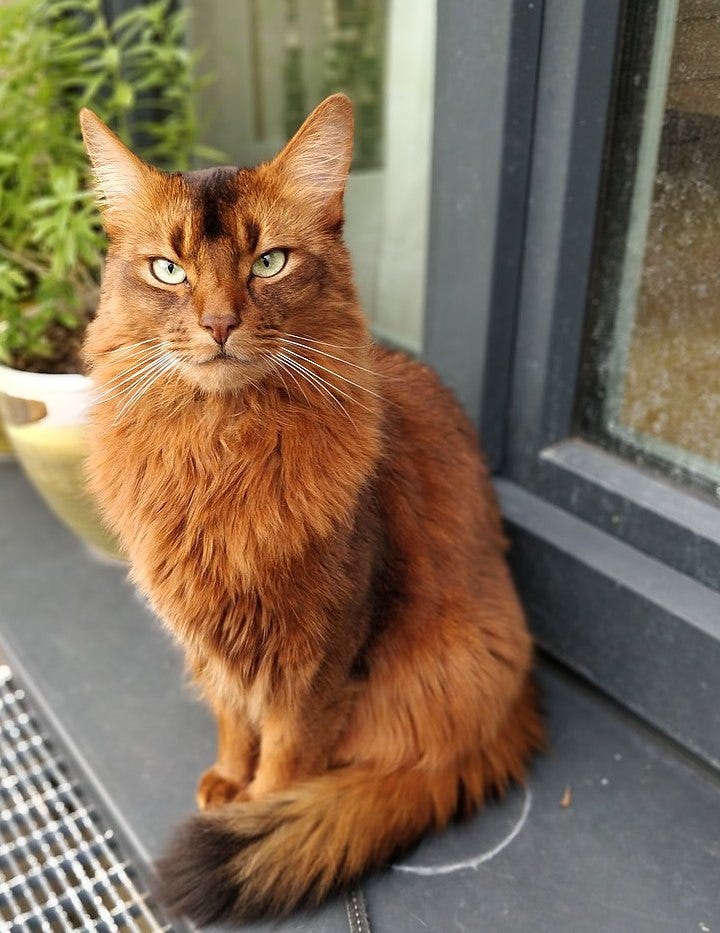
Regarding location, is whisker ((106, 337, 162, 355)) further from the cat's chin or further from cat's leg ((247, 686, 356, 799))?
cat's leg ((247, 686, 356, 799))

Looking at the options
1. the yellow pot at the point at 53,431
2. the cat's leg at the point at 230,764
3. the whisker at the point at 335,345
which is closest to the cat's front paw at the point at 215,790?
the cat's leg at the point at 230,764

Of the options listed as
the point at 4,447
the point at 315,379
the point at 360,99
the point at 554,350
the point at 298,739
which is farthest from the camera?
the point at 360,99

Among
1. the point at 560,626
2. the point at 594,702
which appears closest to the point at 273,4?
the point at 560,626

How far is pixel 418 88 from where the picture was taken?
6.22ft

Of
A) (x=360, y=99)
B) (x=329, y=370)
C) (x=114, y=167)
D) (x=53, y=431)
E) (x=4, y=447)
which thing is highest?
(x=360, y=99)

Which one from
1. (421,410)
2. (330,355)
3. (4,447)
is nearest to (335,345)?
(330,355)

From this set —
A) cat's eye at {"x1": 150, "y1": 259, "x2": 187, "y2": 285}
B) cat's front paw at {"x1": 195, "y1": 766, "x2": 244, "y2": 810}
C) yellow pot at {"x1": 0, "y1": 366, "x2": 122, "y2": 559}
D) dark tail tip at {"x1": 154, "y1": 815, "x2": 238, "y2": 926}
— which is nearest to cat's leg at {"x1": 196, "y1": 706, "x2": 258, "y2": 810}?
cat's front paw at {"x1": 195, "y1": 766, "x2": 244, "y2": 810}

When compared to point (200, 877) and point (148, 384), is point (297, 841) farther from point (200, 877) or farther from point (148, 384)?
point (148, 384)

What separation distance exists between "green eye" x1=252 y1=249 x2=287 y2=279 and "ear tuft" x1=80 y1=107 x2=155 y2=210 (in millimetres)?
162

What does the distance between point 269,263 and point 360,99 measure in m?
1.37

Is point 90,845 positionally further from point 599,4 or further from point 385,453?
point 599,4

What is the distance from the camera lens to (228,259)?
0.91 meters

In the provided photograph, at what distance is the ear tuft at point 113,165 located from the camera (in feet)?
3.14

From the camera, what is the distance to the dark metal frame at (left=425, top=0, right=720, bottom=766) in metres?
1.24
